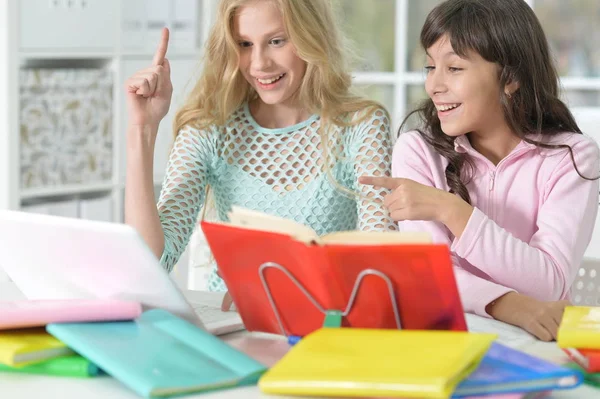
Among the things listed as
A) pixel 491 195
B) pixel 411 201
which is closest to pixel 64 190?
pixel 491 195

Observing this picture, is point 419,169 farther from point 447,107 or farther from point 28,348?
point 28,348

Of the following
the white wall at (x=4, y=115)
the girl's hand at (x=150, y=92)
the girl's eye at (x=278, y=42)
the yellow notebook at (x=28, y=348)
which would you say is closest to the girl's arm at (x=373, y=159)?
the girl's eye at (x=278, y=42)

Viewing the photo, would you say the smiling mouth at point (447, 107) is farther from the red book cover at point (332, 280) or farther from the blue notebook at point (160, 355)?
the blue notebook at point (160, 355)

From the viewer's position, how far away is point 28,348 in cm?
101

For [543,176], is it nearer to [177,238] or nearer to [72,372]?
[177,238]

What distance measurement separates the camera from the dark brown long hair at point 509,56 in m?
1.65

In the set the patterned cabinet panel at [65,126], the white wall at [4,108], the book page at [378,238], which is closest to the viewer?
the book page at [378,238]

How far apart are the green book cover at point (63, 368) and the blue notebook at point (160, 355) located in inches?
0.6

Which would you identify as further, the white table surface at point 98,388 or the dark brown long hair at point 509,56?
the dark brown long hair at point 509,56

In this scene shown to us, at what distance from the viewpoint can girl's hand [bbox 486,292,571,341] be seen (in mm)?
1231

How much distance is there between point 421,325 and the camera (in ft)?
3.46

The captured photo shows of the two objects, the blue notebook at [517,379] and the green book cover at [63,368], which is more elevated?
the blue notebook at [517,379]

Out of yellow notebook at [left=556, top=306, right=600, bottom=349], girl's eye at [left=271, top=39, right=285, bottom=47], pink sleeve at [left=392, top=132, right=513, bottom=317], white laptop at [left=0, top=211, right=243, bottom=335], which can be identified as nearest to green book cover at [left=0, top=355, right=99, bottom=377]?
white laptop at [left=0, top=211, right=243, bottom=335]

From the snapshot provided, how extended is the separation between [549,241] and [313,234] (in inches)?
27.2
